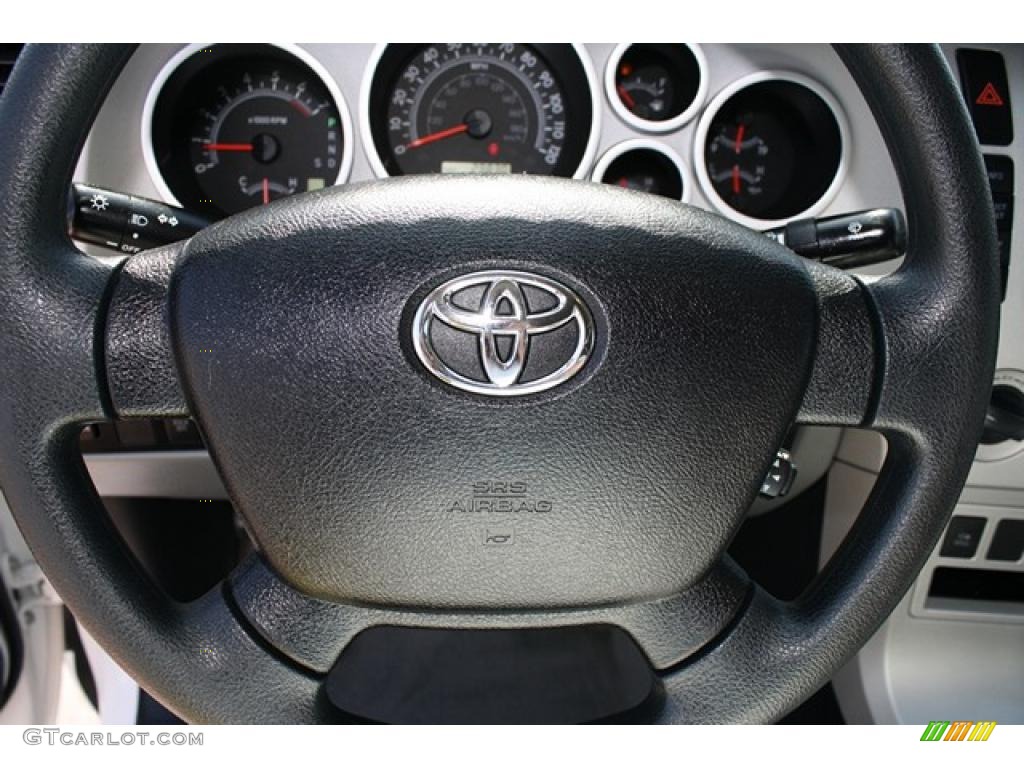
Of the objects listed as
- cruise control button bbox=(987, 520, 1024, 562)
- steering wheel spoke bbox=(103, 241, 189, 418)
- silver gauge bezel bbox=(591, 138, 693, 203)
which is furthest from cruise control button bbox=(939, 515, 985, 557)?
steering wheel spoke bbox=(103, 241, 189, 418)

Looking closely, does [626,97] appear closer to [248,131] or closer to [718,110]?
[718,110]

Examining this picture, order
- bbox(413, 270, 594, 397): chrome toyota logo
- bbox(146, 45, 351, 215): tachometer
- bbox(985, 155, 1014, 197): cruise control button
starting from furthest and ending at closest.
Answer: bbox(146, 45, 351, 215): tachometer → bbox(985, 155, 1014, 197): cruise control button → bbox(413, 270, 594, 397): chrome toyota logo

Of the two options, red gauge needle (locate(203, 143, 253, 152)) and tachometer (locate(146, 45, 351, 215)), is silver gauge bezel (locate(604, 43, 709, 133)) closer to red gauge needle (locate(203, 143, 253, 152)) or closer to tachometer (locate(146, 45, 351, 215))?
tachometer (locate(146, 45, 351, 215))

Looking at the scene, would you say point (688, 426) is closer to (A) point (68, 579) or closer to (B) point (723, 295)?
(B) point (723, 295)

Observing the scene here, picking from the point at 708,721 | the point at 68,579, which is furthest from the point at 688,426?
the point at 68,579

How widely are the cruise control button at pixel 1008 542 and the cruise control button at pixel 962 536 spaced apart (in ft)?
0.07

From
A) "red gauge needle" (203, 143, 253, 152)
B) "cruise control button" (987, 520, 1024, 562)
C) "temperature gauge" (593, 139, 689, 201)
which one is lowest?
"cruise control button" (987, 520, 1024, 562)

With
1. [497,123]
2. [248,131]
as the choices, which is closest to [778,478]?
[497,123]

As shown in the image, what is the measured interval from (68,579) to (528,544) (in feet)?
0.93

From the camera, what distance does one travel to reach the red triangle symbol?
1128mm

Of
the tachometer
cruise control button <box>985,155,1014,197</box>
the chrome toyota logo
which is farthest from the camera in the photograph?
the tachometer

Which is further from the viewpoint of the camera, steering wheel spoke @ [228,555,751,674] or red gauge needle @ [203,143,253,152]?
red gauge needle @ [203,143,253,152]

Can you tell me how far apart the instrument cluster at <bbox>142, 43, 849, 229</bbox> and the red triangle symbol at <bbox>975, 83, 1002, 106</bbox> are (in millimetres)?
151

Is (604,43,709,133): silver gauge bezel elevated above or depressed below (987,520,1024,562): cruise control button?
above
